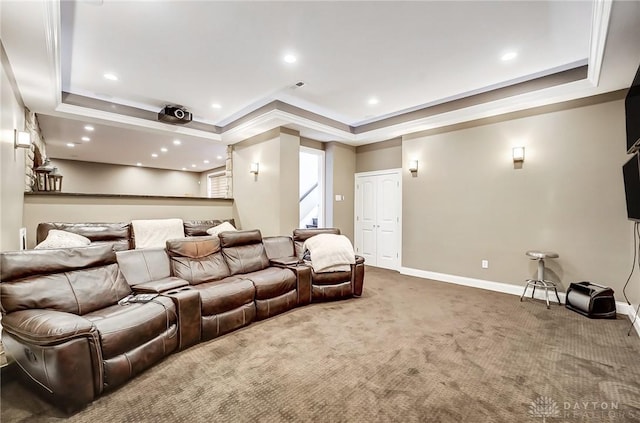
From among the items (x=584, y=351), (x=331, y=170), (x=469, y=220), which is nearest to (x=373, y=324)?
(x=584, y=351)

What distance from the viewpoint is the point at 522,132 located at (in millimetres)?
4082

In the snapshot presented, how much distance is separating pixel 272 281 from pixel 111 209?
3.18 metres

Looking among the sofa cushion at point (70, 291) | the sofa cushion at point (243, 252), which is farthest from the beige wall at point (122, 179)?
the sofa cushion at point (70, 291)

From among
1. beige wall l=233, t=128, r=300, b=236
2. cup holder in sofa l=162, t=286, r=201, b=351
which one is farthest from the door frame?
cup holder in sofa l=162, t=286, r=201, b=351

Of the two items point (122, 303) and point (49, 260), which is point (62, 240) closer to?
point (49, 260)

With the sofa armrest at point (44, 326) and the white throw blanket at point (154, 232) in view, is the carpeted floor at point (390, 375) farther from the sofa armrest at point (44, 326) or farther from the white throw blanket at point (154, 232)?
the white throw blanket at point (154, 232)

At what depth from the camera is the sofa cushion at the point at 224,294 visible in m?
2.65

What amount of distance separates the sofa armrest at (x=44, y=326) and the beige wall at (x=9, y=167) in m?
1.11

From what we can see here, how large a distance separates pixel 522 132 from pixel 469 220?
1.47 metres

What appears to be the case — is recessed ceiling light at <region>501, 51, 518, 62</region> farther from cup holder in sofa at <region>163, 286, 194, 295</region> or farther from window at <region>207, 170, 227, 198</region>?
window at <region>207, 170, 227, 198</region>

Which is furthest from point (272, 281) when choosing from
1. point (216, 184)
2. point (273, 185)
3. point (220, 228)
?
point (216, 184)

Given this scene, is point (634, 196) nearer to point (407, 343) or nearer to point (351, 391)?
point (407, 343)

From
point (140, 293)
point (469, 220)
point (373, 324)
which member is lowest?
point (373, 324)

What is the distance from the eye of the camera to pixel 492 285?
4359 millimetres
